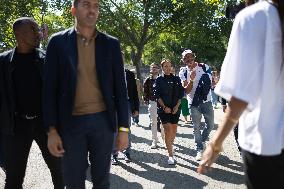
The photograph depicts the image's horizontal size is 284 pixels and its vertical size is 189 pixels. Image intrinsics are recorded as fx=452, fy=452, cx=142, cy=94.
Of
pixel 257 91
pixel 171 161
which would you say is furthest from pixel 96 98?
pixel 171 161

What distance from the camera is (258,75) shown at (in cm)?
209

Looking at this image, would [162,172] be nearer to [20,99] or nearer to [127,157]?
[127,157]

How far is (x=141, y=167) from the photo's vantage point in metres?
7.25

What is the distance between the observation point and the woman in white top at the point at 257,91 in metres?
2.05

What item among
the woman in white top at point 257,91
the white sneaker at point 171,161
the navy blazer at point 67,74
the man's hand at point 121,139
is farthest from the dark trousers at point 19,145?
the white sneaker at point 171,161

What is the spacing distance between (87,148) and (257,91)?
5.41 feet

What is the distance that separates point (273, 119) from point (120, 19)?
3058cm

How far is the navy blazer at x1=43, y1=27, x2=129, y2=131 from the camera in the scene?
323 cm

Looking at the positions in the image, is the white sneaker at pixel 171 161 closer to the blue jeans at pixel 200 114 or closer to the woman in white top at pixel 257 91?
the blue jeans at pixel 200 114

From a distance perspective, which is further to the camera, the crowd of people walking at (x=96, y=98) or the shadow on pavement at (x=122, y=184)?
the shadow on pavement at (x=122, y=184)

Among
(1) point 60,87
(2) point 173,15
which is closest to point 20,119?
(1) point 60,87

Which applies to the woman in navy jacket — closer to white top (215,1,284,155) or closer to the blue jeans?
the blue jeans

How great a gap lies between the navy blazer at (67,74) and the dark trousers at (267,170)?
1394 mm

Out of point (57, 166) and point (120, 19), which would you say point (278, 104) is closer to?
point (57, 166)
